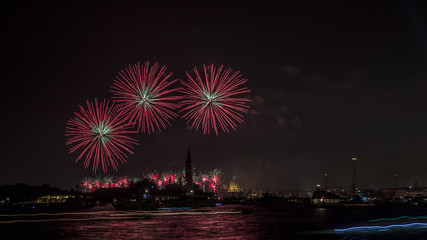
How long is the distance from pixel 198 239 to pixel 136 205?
91.0 m

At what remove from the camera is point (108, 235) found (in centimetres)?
4647

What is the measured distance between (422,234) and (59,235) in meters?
37.7

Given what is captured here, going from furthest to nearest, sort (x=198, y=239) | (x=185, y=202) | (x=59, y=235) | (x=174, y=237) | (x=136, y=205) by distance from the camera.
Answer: (x=185, y=202) → (x=136, y=205) → (x=59, y=235) → (x=174, y=237) → (x=198, y=239)

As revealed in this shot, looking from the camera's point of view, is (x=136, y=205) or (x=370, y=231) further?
(x=136, y=205)

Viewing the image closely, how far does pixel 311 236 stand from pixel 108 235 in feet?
69.0

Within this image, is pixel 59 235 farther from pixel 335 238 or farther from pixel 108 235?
pixel 335 238

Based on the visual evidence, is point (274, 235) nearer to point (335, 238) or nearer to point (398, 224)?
point (335, 238)

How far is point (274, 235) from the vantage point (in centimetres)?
4684

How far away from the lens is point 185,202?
574ft

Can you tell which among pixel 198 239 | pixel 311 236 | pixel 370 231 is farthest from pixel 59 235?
pixel 370 231

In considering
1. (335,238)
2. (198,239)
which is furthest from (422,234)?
(198,239)

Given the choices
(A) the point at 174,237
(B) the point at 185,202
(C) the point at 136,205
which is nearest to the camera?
(A) the point at 174,237

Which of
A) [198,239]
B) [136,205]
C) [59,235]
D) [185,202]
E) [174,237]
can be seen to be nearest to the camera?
[198,239]

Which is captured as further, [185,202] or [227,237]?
[185,202]
